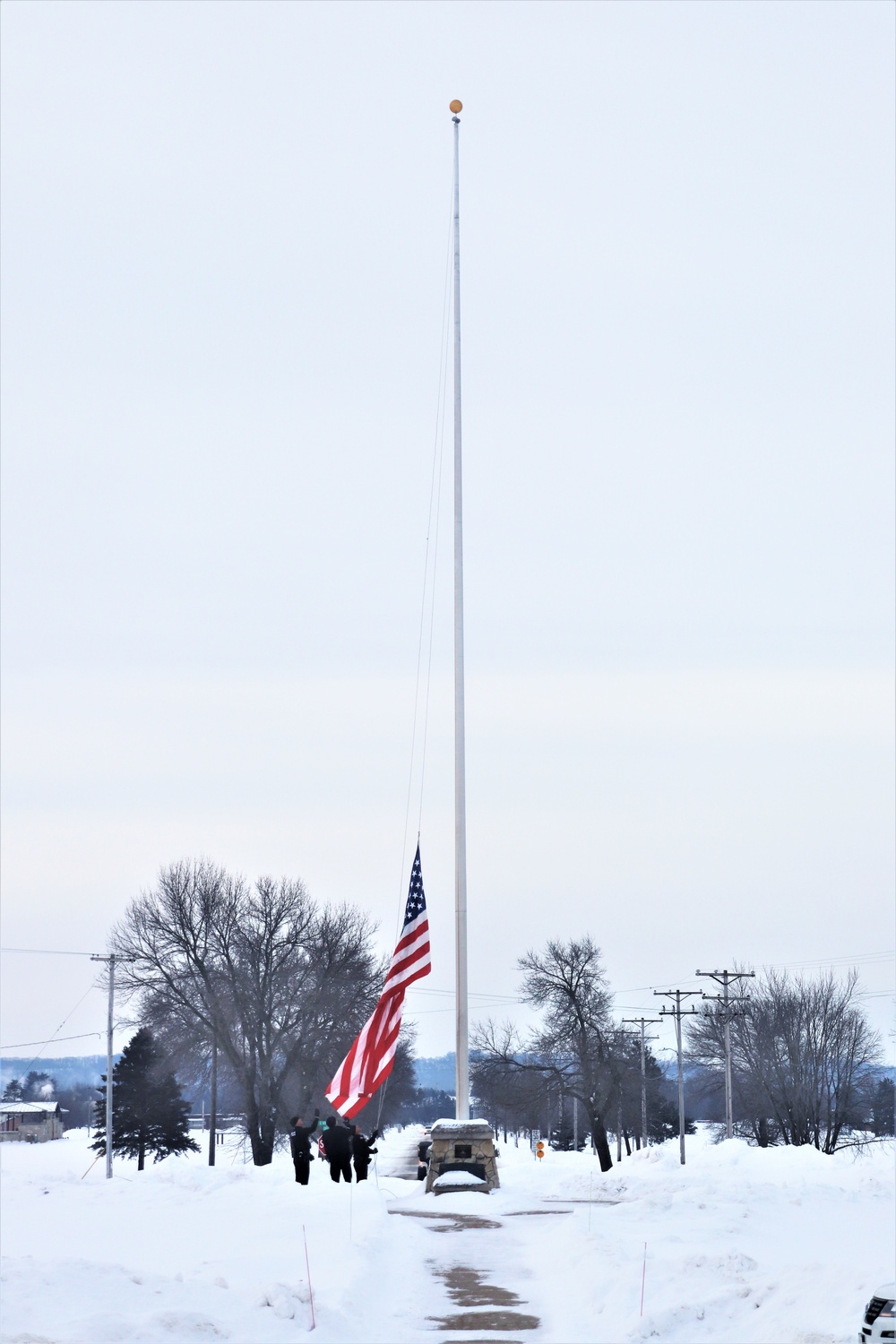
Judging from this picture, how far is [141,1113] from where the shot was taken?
64.1 meters

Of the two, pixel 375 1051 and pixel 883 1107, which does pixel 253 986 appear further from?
pixel 883 1107

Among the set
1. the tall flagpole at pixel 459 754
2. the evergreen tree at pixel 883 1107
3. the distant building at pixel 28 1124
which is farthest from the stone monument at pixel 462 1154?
the distant building at pixel 28 1124

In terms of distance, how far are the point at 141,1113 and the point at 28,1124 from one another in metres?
59.8

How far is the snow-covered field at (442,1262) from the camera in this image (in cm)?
1118

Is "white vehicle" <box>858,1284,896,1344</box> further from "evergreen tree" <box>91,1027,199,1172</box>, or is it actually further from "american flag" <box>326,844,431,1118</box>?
"evergreen tree" <box>91,1027,199,1172</box>

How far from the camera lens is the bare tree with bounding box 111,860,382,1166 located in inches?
1753

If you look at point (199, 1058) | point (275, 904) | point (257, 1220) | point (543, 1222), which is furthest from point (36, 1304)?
point (275, 904)

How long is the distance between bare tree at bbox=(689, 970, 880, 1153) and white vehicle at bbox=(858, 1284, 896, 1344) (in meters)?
67.1

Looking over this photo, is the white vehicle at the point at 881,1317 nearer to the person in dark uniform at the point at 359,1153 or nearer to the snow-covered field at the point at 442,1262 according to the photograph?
the snow-covered field at the point at 442,1262

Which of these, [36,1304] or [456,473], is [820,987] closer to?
[456,473]

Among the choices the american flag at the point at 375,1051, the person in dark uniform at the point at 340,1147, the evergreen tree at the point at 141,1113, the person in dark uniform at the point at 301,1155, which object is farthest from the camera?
the evergreen tree at the point at 141,1113

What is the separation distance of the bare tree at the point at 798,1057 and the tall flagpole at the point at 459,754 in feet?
173

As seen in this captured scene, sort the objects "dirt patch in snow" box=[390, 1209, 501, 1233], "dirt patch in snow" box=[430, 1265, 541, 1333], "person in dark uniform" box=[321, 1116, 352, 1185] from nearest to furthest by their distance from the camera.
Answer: "dirt patch in snow" box=[430, 1265, 541, 1333], "dirt patch in snow" box=[390, 1209, 501, 1233], "person in dark uniform" box=[321, 1116, 352, 1185]

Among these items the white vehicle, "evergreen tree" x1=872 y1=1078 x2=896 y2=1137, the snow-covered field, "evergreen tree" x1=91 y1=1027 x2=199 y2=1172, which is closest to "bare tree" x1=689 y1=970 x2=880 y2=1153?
"evergreen tree" x1=872 y1=1078 x2=896 y2=1137
